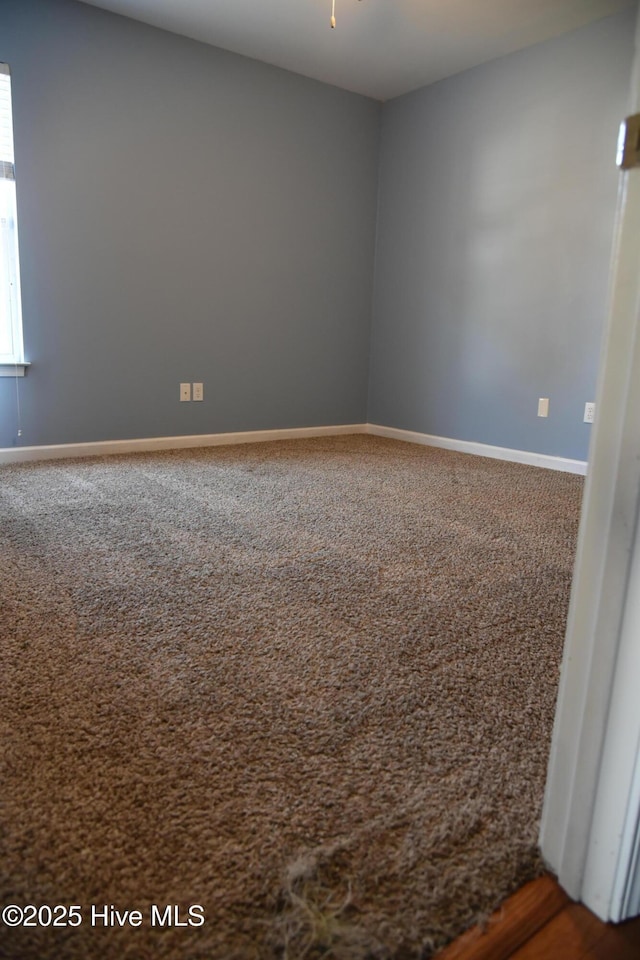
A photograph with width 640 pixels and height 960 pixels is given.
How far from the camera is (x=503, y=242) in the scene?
3.57 metres

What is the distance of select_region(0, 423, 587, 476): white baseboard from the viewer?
329 cm

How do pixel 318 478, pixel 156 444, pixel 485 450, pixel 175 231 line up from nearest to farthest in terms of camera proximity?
1. pixel 318 478
2. pixel 175 231
3. pixel 156 444
4. pixel 485 450

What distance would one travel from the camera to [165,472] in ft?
9.85

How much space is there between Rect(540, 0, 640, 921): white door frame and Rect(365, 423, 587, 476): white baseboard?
261 centimetres

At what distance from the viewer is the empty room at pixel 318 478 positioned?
677 millimetres

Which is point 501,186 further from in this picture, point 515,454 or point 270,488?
point 270,488

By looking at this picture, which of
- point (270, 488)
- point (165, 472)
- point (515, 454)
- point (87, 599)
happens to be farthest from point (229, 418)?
point (87, 599)

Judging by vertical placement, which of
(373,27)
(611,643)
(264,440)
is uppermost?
(373,27)

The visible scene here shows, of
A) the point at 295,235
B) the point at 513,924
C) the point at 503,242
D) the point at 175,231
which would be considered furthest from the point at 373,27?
the point at 513,924

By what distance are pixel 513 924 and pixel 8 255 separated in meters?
3.39

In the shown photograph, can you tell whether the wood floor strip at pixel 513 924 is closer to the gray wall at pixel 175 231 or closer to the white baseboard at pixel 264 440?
the white baseboard at pixel 264 440

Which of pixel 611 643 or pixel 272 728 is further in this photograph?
pixel 272 728

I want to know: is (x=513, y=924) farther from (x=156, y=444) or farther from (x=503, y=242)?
(x=503, y=242)

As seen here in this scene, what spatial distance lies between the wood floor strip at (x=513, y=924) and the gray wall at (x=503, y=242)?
2.93 meters
